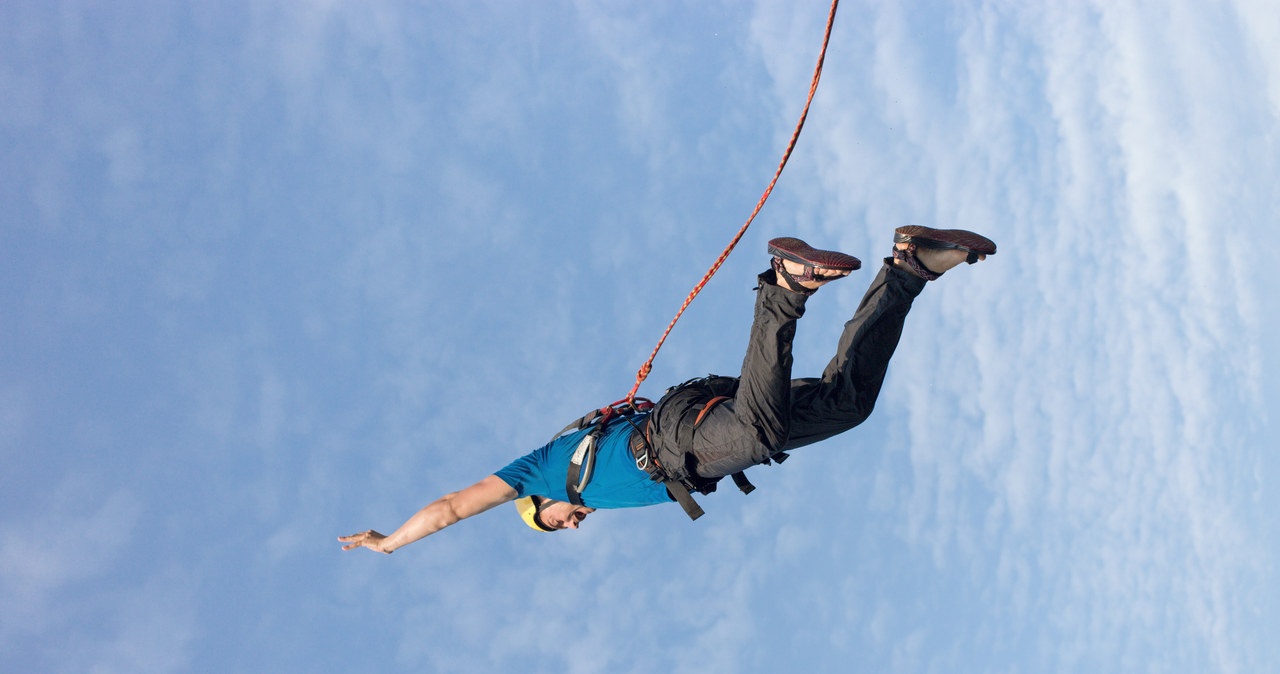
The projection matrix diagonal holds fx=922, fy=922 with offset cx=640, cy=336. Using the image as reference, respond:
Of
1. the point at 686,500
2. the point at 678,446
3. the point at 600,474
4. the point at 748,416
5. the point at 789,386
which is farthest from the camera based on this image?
the point at 600,474

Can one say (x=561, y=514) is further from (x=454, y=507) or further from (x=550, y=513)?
(x=454, y=507)

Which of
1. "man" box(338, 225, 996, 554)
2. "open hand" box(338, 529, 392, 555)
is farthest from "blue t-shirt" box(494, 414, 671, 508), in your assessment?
"open hand" box(338, 529, 392, 555)

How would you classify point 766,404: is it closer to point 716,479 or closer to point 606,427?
point 716,479

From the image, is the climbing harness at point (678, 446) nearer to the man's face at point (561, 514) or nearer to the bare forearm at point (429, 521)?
the man's face at point (561, 514)

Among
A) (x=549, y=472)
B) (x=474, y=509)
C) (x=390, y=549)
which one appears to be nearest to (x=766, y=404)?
(x=549, y=472)

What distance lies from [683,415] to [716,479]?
0.61 metres

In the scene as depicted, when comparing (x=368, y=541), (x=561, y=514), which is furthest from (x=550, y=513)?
(x=368, y=541)

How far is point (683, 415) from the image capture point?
23.3 feet

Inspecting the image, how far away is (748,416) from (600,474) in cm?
151

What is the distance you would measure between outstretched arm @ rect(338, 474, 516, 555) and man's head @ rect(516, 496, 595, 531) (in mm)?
751

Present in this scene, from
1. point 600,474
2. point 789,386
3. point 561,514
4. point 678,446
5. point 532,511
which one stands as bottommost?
point 789,386

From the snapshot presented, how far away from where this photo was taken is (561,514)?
822 centimetres

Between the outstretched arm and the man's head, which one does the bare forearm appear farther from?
the man's head

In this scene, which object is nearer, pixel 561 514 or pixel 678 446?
pixel 678 446
